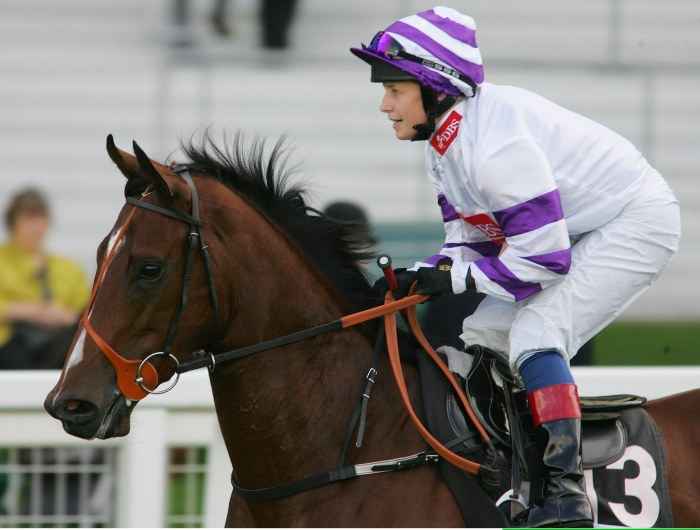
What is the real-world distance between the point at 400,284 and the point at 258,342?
1.38ft

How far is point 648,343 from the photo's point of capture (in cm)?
842

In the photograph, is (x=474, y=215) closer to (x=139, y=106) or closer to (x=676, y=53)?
(x=139, y=106)

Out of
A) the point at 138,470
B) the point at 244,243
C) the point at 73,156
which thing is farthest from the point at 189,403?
the point at 73,156

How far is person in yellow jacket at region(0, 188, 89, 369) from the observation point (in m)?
6.21

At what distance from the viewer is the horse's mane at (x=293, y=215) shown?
11.3 feet

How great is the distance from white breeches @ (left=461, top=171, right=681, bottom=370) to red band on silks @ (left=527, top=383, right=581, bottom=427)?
103 millimetres

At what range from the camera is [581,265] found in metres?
3.40

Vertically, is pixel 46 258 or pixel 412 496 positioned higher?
pixel 46 258

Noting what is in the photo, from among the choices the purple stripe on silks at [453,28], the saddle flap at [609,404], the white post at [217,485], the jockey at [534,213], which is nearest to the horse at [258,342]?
the saddle flap at [609,404]

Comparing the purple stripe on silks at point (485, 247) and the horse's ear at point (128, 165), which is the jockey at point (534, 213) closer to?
the purple stripe on silks at point (485, 247)

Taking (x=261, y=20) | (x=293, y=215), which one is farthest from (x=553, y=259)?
(x=261, y=20)

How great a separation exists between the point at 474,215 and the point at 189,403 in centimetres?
156

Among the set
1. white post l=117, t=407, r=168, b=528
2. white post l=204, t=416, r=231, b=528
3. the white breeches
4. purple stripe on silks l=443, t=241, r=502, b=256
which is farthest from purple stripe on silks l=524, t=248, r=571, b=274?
white post l=117, t=407, r=168, b=528

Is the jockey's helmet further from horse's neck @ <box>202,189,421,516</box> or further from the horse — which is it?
horse's neck @ <box>202,189,421,516</box>
